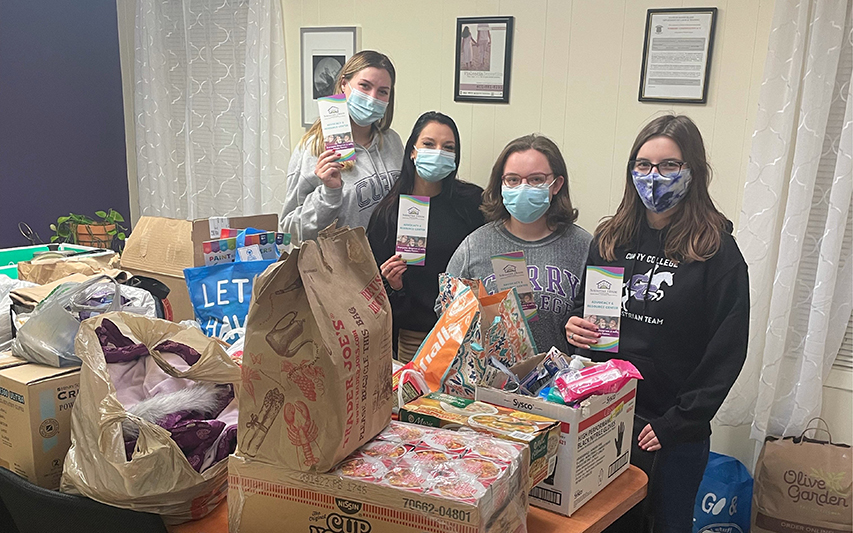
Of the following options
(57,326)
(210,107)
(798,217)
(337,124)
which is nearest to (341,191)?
(337,124)

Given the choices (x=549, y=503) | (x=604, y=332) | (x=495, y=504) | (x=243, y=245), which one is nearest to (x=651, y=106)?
(x=604, y=332)

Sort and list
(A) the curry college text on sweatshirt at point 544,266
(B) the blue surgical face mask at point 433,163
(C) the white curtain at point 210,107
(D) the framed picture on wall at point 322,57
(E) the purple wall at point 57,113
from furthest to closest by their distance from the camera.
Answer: (E) the purple wall at point 57,113 → (C) the white curtain at point 210,107 → (D) the framed picture on wall at point 322,57 → (B) the blue surgical face mask at point 433,163 → (A) the curry college text on sweatshirt at point 544,266

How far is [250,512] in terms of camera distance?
3.53 ft

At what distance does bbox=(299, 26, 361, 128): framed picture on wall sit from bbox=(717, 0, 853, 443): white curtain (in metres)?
1.90

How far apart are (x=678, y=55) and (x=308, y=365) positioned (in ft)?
6.99

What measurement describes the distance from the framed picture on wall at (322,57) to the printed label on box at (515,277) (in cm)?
189

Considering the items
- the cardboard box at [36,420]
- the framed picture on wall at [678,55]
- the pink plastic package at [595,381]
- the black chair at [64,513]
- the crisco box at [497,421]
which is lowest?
the black chair at [64,513]

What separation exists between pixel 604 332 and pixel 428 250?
77 centimetres

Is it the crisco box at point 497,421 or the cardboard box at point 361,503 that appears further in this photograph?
the crisco box at point 497,421

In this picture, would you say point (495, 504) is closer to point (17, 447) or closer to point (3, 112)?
point (17, 447)

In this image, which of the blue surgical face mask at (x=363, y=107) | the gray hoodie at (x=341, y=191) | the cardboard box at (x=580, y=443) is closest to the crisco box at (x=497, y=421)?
the cardboard box at (x=580, y=443)

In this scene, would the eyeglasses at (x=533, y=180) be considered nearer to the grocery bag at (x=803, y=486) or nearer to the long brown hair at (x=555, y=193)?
the long brown hair at (x=555, y=193)

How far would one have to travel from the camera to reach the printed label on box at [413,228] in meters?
2.16

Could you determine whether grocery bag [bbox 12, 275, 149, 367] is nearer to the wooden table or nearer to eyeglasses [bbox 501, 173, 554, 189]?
the wooden table
